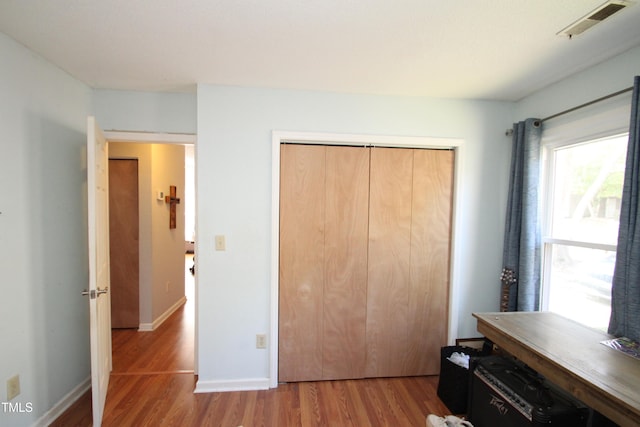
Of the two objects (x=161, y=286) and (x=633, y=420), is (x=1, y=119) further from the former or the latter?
(x=633, y=420)

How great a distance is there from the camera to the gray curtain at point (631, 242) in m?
1.38

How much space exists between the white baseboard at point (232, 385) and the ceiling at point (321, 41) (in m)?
2.26

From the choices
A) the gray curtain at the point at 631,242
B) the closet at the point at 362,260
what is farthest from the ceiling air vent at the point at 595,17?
the closet at the point at 362,260

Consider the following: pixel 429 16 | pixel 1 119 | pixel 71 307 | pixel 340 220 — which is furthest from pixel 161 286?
pixel 429 16

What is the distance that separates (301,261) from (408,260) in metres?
0.89

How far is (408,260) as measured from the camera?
2232 mm

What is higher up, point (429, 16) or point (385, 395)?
point (429, 16)

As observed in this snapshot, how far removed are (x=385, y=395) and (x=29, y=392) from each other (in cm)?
231

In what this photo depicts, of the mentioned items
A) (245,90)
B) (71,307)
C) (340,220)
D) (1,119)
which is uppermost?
(245,90)

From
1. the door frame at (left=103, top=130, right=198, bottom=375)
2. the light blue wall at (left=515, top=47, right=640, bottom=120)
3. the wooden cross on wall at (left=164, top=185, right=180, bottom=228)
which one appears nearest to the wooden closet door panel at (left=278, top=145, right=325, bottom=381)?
the door frame at (left=103, top=130, right=198, bottom=375)

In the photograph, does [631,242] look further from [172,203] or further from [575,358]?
[172,203]

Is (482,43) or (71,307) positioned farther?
(71,307)

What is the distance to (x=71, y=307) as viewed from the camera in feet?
6.35

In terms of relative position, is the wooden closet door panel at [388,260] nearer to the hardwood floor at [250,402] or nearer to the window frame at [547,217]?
the hardwood floor at [250,402]
